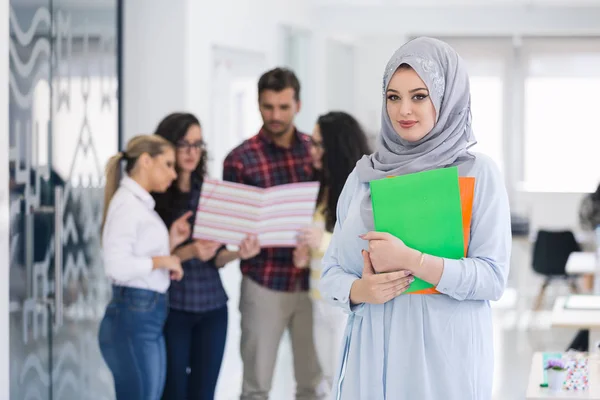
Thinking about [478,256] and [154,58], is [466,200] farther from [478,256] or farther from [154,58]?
[154,58]

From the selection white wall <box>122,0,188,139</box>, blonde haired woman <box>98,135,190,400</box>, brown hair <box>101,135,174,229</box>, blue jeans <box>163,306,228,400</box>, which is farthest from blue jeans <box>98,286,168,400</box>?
white wall <box>122,0,188,139</box>

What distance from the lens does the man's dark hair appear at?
143 inches

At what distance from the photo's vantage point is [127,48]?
15.0 feet

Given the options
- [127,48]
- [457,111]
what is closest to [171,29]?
[127,48]

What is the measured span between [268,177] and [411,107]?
1750 mm

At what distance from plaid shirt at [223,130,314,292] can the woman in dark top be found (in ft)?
0.45

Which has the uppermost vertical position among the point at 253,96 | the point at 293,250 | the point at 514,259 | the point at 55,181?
the point at 253,96

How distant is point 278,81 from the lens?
12.0ft

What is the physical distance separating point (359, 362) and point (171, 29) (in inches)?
116

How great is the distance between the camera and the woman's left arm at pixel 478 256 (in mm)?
1892

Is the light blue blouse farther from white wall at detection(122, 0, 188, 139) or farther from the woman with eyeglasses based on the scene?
white wall at detection(122, 0, 188, 139)

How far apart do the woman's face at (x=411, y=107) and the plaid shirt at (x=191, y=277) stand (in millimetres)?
1719

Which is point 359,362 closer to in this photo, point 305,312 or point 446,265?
point 446,265

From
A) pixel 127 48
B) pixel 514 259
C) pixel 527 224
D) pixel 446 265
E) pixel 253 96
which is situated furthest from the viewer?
pixel 514 259
